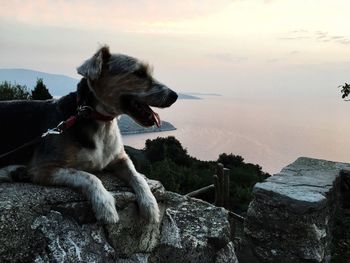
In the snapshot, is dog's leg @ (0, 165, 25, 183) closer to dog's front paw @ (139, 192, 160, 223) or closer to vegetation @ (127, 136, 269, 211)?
dog's front paw @ (139, 192, 160, 223)

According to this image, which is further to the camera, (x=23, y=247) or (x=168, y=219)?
(x=168, y=219)

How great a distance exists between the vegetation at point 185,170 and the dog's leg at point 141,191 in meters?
5.56

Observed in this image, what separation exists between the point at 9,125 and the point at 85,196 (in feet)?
3.36

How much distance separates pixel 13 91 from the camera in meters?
11.1

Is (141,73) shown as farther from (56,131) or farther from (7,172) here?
(7,172)

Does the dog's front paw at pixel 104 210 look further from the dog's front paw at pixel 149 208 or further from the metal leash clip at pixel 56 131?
the metal leash clip at pixel 56 131

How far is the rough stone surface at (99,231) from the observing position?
283 centimetres

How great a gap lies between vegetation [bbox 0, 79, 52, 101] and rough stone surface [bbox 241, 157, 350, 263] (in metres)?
5.65

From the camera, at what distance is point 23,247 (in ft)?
9.14

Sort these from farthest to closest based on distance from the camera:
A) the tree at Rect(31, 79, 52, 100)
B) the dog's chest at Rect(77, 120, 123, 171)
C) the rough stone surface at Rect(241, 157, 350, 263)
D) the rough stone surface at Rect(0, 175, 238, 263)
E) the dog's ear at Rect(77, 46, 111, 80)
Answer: the tree at Rect(31, 79, 52, 100), the rough stone surface at Rect(241, 157, 350, 263), the dog's chest at Rect(77, 120, 123, 171), the dog's ear at Rect(77, 46, 111, 80), the rough stone surface at Rect(0, 175, 238, 263)

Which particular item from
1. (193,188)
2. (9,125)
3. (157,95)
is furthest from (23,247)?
(193,188)

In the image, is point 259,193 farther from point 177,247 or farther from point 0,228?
point 0,228

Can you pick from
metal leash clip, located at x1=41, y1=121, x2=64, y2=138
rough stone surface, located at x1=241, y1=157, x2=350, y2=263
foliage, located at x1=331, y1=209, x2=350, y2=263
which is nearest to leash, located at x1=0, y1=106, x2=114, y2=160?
metal leash clip, located at x1=41, y1=121, x2=64, y2=138

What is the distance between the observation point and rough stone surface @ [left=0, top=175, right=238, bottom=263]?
283cm
